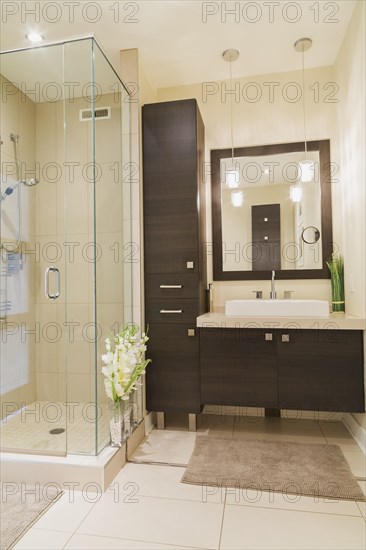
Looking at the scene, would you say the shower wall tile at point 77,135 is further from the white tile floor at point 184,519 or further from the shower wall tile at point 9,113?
the white tile floor at point 184,519

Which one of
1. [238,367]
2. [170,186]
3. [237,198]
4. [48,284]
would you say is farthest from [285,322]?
[48,284]

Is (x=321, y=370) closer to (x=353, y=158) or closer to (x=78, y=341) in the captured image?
(x=353, y=158)

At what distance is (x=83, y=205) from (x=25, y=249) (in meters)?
0.69

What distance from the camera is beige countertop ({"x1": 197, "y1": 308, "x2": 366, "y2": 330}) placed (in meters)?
2.34

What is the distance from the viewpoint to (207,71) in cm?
303

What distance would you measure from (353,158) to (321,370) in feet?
4.84

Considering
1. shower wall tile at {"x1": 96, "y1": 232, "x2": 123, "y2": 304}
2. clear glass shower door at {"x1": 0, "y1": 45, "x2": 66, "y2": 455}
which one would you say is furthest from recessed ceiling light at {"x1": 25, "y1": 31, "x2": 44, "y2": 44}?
shower wall tile at {"x1": 96, "y1": 232, "x2": 123, "y2": 304}

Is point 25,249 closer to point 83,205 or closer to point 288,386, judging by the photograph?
point 83,205

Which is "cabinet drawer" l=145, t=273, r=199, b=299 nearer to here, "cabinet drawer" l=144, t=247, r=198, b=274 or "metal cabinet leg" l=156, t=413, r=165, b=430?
"cabinet drawer" l=144, t=247, r=198, b=274

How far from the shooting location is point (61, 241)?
2418 mm

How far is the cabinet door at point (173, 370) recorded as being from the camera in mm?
2639

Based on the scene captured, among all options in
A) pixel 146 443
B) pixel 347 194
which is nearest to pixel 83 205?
pixel 146 443

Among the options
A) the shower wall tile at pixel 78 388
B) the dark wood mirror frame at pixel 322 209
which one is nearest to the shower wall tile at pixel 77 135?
the dark wood mirror frame at pixel 322 209

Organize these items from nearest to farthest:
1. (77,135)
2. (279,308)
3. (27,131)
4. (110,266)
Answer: (77,135)
(110,266)
(279,308)
(27,131)
